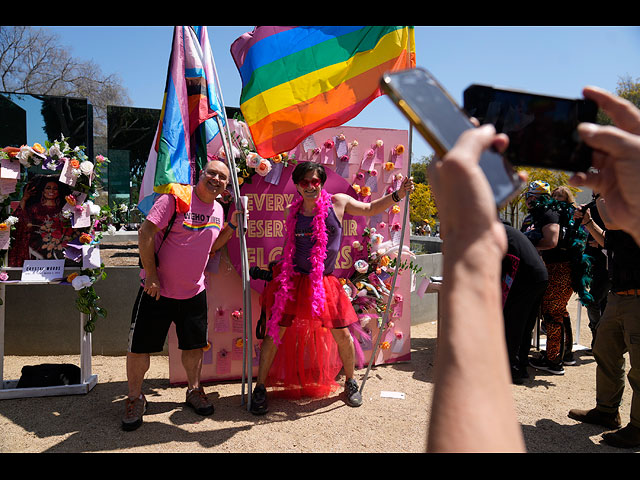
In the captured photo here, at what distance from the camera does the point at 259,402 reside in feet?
13.1

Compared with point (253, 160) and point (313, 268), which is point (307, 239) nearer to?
point (313, 268)

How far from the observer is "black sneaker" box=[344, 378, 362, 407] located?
13.7 feet

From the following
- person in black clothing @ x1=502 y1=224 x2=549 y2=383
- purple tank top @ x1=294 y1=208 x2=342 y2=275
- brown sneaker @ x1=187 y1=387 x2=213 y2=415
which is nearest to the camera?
brown sneaker @ x1=187 y1=387 x2=213 y2=415

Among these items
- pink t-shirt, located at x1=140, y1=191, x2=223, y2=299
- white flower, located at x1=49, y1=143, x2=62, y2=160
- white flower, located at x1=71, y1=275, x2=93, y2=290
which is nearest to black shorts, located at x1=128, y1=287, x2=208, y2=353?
pink t-shirt, located at x1=140, y1=191, x2=223, y2=299

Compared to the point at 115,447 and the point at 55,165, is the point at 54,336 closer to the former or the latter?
the point at 55,165

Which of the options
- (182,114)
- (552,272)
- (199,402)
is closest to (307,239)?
(182,114)

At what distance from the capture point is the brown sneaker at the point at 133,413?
11.8 feet

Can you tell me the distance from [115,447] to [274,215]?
2.61 meters

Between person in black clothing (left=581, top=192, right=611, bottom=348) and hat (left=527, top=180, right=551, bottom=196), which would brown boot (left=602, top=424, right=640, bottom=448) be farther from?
hat (left=527, top=180, right=551, bottom=196)

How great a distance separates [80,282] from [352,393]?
2.97 metres

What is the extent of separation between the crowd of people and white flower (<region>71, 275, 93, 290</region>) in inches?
35.3

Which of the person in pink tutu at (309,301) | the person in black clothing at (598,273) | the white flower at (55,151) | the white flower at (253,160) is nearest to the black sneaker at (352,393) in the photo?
the person in pink tutu at (309,301)

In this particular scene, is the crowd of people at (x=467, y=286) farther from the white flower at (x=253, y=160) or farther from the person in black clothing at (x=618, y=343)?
the white flower at (x=253, y=160)

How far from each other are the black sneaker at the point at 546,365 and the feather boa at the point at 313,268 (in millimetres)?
3214
